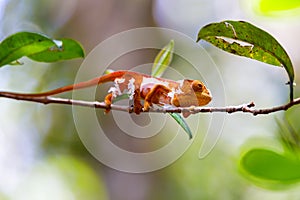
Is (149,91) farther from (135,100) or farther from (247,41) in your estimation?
(247,41)

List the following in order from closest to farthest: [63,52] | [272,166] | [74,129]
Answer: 1. [272,166]
2. [63,52]
3. [74,129]

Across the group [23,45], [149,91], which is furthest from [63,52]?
[149,91]

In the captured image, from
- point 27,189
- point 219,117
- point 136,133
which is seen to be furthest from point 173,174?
point 219,117

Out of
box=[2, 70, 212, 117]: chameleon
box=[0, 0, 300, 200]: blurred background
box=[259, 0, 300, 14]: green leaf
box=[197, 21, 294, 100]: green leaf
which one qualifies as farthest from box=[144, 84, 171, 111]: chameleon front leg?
box=[0, 0, 300, 200]: blurred background

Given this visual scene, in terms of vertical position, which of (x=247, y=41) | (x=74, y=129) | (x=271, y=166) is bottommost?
(x=74, y=129)

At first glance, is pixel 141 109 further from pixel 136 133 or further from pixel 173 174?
pixel 173 174

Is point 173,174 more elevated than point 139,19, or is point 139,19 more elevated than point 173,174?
point 139,19

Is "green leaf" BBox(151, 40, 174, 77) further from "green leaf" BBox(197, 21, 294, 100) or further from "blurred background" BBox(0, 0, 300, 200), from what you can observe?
"blurred background" BBox(0, 0, 300, 200)
